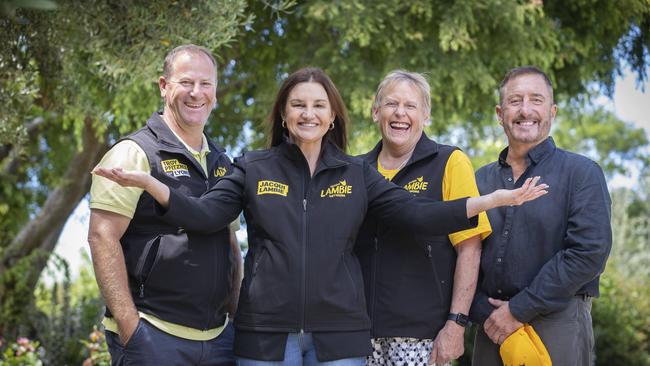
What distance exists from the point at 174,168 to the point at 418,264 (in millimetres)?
1139

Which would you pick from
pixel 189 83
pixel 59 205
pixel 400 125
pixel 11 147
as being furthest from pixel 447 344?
pixel 59 205

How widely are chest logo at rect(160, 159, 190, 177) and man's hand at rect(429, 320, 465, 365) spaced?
130 centimetres

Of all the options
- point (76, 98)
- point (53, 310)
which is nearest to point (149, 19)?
point (76, 98)

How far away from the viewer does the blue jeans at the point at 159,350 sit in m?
3.38

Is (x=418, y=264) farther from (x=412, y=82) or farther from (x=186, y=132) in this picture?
(x=186, y=132)

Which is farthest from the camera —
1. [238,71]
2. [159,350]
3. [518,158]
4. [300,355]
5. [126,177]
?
[238,71]

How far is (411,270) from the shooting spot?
11.9 ft

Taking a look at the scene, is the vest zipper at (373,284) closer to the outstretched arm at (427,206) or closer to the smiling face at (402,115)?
the outstretched arm at (427,206)

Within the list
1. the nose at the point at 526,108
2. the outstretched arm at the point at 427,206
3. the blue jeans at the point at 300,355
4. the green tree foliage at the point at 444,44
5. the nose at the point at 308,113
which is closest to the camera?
the blue jeans at the point at 300,355

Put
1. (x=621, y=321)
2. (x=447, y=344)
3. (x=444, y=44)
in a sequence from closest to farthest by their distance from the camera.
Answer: (x=447, y=344) < (x=444, y=44) < (x=621, y=321)

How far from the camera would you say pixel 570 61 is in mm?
8531

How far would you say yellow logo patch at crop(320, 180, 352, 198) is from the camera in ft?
11.2

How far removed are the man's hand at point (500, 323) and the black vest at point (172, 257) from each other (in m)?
1.25

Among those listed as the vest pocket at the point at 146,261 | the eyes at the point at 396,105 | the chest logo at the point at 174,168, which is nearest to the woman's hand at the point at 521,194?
the eyes at the point at 396,105
